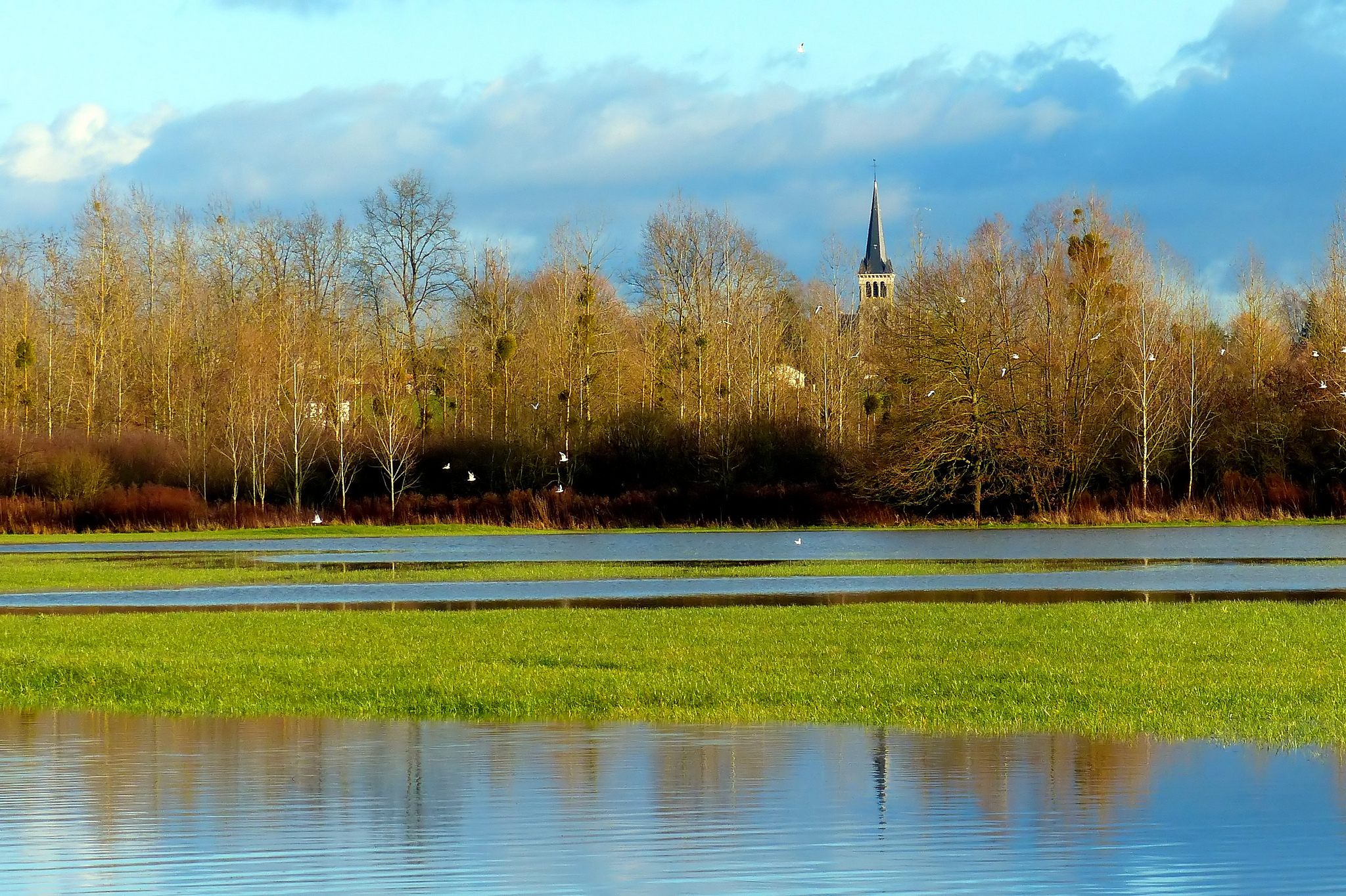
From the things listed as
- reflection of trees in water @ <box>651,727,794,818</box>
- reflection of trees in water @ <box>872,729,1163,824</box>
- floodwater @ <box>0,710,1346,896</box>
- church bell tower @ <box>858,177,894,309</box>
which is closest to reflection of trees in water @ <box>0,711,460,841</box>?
floodwater @ <box>0,710,1346,896</box>

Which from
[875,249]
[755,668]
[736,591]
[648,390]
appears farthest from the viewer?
[875,249]

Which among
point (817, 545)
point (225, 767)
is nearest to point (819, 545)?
point (817, 545)

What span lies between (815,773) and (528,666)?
729 cm

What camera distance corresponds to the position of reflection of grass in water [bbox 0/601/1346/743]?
14922 millimetres

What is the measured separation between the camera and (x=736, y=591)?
106ft

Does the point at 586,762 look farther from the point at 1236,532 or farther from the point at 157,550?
the point at 1236,532

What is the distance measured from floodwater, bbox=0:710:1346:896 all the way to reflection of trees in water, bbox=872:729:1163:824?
34 mm

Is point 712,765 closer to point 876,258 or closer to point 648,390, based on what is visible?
point 648,390

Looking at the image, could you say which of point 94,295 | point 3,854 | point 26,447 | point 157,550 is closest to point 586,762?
point 3,854

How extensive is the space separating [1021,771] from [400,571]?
31.2 m

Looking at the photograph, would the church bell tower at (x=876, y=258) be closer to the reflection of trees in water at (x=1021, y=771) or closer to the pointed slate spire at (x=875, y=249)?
the pointed slate spire at (x=875, y=249)

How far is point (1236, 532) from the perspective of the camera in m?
56.7

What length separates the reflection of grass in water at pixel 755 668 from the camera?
14.9m

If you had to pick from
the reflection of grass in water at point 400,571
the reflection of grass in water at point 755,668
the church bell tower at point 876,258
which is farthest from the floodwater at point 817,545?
the church bell tower at point 876,258
